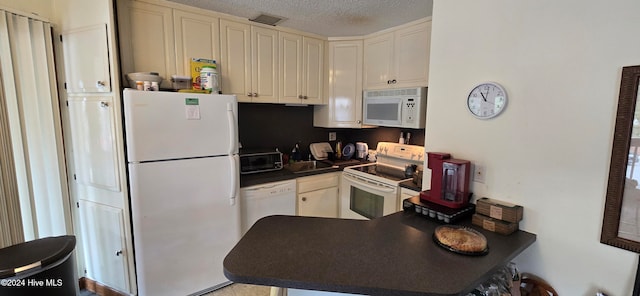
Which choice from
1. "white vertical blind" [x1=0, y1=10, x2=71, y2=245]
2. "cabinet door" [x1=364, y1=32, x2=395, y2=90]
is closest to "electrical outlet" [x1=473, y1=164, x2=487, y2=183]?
"cabinet door" [x1=364, y1=32, x2=395, y2=90]

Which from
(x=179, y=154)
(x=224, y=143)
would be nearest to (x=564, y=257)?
(x=224, y=143)

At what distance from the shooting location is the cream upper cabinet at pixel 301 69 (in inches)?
113

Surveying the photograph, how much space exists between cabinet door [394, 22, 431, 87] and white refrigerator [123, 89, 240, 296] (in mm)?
1586

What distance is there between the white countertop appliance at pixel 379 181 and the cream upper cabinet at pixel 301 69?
930 millimetres

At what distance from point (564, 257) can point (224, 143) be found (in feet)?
7.12

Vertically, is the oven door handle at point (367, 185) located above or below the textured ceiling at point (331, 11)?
below

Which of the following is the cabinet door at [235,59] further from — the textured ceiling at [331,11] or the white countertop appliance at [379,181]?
the white countertop appliance at [379,181]

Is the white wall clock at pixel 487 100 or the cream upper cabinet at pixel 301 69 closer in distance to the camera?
the white wall clock at pixel 487 100

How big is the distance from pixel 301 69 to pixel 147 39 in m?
1.41

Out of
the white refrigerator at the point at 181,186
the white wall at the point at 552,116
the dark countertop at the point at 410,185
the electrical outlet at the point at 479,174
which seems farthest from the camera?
the dark countertop at the point at 410,185

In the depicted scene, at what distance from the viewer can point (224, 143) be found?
2217 millimetres

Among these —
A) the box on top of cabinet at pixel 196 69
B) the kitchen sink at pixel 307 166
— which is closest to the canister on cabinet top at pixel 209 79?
the box on top of cabinet at pixel 196 69

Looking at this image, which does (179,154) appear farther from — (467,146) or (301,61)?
(467,146)

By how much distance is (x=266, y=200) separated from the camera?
8.54 feet
